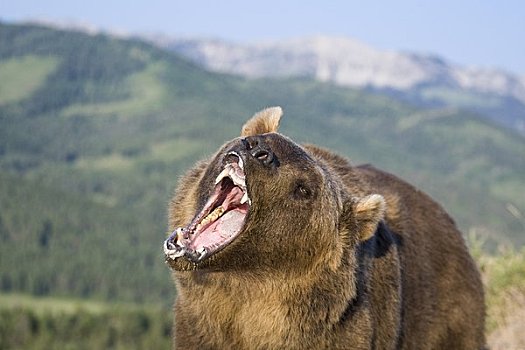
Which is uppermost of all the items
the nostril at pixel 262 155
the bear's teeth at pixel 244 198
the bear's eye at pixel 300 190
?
the nostril at pixel 262 155

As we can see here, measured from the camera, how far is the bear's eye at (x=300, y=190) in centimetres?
480

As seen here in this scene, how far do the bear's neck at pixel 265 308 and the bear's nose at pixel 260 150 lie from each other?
2.28ft

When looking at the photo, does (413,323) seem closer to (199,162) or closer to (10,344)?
(199,162)

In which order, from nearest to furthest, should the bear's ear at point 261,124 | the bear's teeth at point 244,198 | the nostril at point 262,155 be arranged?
1. the nostril at point 262,155
2. the bear's teeth at point 244,198
3. the bear's ear at point 261,124

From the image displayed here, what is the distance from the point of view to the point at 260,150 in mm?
4633

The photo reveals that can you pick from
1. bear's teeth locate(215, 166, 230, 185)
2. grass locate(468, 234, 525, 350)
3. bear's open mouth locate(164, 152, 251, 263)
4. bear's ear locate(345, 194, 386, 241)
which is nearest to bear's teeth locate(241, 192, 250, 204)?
bear's open mouth locate(164, 152, 251, 263)

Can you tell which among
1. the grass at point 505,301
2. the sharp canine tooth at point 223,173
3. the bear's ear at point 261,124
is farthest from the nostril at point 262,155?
the grass at point 505,301

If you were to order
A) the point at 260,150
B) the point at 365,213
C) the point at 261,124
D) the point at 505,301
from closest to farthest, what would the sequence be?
the point at 260,150
the point at 365,213
the point at 261,124
the point at 505,301

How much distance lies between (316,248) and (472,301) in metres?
2.21

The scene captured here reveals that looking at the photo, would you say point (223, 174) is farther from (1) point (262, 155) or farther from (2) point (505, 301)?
(2) point (505, 301)

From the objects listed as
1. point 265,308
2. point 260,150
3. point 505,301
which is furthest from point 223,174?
point 505,301

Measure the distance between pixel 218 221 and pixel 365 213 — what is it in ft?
3.25

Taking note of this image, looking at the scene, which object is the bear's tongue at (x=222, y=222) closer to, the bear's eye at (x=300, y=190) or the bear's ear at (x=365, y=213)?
the bear's eye at (x=300, y=190)

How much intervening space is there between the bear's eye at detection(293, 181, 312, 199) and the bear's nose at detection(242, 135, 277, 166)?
22cm
